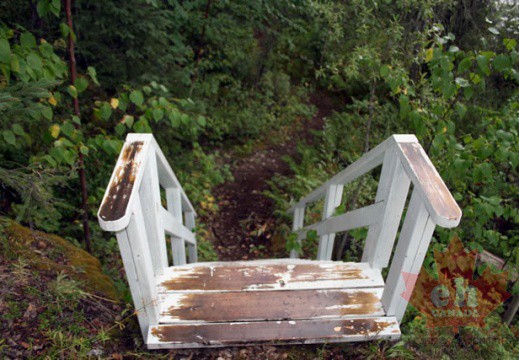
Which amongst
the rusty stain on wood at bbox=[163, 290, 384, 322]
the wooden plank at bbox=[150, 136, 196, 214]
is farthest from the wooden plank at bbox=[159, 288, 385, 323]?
the wooden plank at bbox=[150, 136, 196, 214]

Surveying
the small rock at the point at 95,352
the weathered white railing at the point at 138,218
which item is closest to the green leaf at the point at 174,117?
the weathered white railing at the point at 138,218

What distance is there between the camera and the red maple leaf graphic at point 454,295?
2.31 meters

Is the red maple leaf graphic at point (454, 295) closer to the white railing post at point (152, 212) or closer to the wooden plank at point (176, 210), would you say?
the white railing post at point (152, 212)

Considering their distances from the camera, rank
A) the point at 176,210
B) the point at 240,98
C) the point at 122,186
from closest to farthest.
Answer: the point at 122,186 < the point at 176,210 < the point at 240,98

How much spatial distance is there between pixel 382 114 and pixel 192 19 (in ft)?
18.6

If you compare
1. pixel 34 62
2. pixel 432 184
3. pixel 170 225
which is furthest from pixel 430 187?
pixel 34 62

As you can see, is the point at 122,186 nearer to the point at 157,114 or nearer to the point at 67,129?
the point at 157,114

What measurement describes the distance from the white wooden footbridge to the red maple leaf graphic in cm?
29

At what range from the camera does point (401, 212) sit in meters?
2.44

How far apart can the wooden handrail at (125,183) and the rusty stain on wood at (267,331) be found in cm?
86

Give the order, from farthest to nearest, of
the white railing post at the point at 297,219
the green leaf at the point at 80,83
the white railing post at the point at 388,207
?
1. the white railing post at the point at 297,219
2. the green leaf at the point at 80,83
3. the white railing post at the point at 388,207

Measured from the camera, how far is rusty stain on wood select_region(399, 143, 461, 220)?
171cm

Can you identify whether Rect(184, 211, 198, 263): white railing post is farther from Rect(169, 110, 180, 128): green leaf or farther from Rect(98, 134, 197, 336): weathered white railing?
Rect(98, 134, 197, 336): weathered white railing

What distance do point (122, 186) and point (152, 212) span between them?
57cm
